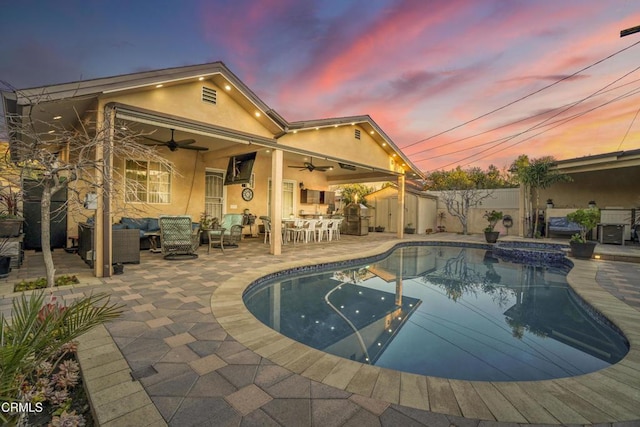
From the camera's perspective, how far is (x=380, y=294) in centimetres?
533

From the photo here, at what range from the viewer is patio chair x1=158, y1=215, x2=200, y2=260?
22.2 ft

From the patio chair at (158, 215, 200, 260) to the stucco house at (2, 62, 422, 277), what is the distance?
0.77 m

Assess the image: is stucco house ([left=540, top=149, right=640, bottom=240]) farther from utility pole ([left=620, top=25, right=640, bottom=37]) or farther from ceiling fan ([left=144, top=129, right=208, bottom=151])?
ceiling fan ([left=144, top=129, right=208, bottom=151])

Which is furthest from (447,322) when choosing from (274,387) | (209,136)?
(209,136)

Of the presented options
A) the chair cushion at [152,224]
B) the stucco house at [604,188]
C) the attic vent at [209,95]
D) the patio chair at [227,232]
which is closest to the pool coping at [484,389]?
the attic vent at [209,95]

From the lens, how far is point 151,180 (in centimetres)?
906

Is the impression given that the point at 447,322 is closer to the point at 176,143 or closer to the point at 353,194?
the point at 176,143

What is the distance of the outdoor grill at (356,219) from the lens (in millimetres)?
14266

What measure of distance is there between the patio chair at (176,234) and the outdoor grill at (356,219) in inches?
349

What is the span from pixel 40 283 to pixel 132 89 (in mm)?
3534

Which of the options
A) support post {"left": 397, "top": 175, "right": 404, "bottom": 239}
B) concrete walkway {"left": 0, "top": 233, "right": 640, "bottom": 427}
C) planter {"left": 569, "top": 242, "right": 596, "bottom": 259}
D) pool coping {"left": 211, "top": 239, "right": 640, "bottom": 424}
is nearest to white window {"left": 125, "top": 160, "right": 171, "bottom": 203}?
concrete walkway {"left": 0, "top": 233, "right": 640, "bottom": 427}

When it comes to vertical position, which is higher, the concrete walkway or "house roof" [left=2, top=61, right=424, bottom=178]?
"house roof" [left=2, top=61, right=424, bottom=178]

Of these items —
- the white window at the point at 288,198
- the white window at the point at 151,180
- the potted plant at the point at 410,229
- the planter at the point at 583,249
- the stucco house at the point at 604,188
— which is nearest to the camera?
the planter at the point at 583,249

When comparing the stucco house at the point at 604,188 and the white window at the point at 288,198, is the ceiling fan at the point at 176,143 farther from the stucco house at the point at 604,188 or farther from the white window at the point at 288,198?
the stucco house at the point at 604,188
